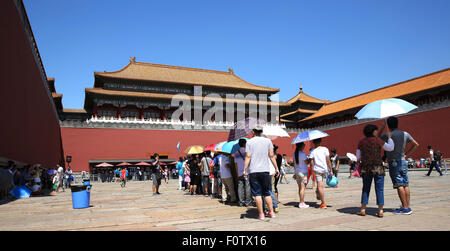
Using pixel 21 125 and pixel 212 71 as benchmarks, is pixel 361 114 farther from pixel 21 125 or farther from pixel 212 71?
pixel 212 71

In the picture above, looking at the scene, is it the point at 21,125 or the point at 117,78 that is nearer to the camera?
the point at 21,125

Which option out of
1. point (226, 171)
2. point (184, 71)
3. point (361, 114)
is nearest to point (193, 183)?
point (226, 171)

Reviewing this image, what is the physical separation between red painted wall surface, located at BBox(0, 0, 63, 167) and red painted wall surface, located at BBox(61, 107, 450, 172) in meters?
9.87

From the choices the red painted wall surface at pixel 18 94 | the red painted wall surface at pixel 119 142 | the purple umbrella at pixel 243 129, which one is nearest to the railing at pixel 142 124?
the red painted wall surface at pixel 119 142

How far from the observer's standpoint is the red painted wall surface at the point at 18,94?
8.31m

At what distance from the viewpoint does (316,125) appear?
1320 inches

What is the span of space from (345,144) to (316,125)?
18.2 feet

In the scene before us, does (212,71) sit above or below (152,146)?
above

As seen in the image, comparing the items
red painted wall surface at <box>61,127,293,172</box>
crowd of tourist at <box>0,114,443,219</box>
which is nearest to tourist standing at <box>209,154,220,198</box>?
crowd of tourist at <box>0,114,443,219</box>

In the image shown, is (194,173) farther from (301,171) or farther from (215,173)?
(301,171)

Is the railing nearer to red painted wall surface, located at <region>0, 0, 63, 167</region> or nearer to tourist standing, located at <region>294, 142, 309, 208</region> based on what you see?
red painted wall surface, located at <region>0, 0, 63, 167</region>

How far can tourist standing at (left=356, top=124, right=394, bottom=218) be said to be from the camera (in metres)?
4.29

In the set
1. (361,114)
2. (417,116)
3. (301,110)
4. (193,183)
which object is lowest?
(193,183)
